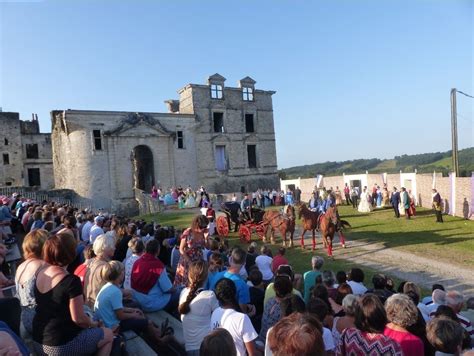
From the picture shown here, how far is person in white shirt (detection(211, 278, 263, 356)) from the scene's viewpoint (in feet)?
11.3

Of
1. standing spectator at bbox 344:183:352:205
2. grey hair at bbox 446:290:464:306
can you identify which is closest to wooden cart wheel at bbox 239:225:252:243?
grey hair at bbox 446:290:464:306

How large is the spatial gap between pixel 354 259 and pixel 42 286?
10.9 metres

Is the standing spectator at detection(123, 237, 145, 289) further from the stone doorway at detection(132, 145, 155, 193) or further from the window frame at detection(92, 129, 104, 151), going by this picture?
the stone doorway at detection(132, 145, 155, 193)

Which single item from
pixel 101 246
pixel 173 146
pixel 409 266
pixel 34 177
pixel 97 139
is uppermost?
pixel 97 139

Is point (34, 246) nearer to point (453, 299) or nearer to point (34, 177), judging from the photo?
point (453, 299)

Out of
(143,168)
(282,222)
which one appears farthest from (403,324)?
(143,168)

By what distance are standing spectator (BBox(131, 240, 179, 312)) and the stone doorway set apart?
27.8 m

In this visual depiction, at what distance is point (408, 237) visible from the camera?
1528 centimetres

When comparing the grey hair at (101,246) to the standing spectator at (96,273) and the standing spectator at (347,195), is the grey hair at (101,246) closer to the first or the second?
the standing spectator at (96,273)

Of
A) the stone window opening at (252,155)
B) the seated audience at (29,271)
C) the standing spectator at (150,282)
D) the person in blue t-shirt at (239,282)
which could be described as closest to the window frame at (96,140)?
the stone window opening at (252,155)

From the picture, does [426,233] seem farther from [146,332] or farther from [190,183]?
[190,183]

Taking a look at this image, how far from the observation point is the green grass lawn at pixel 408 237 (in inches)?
→ 472

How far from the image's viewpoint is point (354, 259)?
493 inches

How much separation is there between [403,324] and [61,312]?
3.25 meters
